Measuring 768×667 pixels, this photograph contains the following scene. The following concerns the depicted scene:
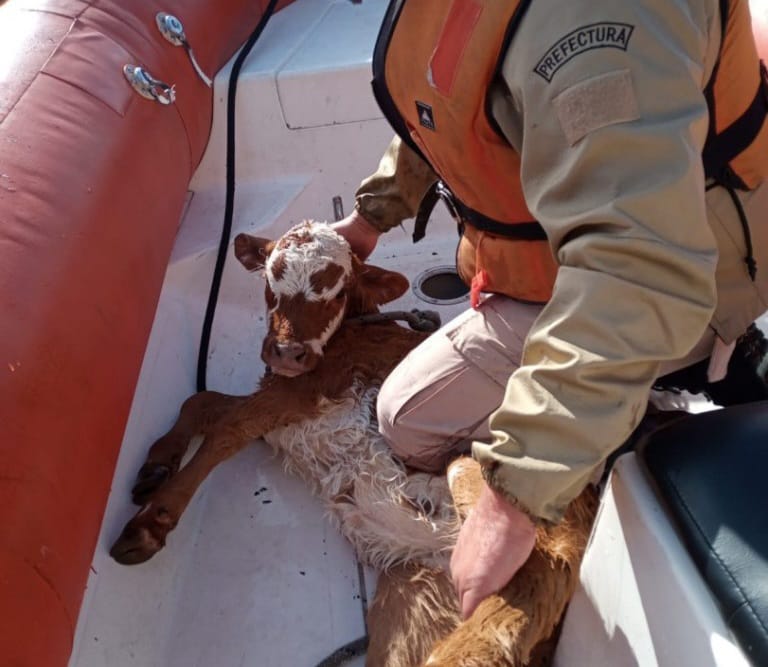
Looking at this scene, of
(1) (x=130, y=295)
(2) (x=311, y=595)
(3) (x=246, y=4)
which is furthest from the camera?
(3) (x=246, y=4)

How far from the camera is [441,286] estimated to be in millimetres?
2377

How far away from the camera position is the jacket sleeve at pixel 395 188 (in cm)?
173

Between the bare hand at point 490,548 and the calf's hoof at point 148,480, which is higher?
the bare hand at point 490,548

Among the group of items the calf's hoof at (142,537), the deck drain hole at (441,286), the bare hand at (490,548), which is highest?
the bare hand at (490,548)

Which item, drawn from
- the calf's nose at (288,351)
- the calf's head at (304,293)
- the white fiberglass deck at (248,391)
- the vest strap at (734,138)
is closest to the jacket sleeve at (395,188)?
the calf's head at (304,293)

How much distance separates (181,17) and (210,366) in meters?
0.91

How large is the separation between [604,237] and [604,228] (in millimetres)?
15

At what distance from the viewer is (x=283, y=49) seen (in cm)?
237

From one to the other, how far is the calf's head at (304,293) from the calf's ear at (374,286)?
0.18 feet

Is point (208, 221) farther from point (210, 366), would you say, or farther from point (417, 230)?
point (417, 230)

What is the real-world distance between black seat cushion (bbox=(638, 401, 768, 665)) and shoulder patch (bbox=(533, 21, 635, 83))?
445 mm

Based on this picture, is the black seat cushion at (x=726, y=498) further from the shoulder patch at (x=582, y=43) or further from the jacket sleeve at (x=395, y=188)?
the jacket sleeve at (x=395, y=188)

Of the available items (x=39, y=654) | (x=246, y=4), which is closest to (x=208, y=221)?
(x=246, y=4)

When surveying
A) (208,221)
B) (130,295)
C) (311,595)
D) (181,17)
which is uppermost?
(181,17)
